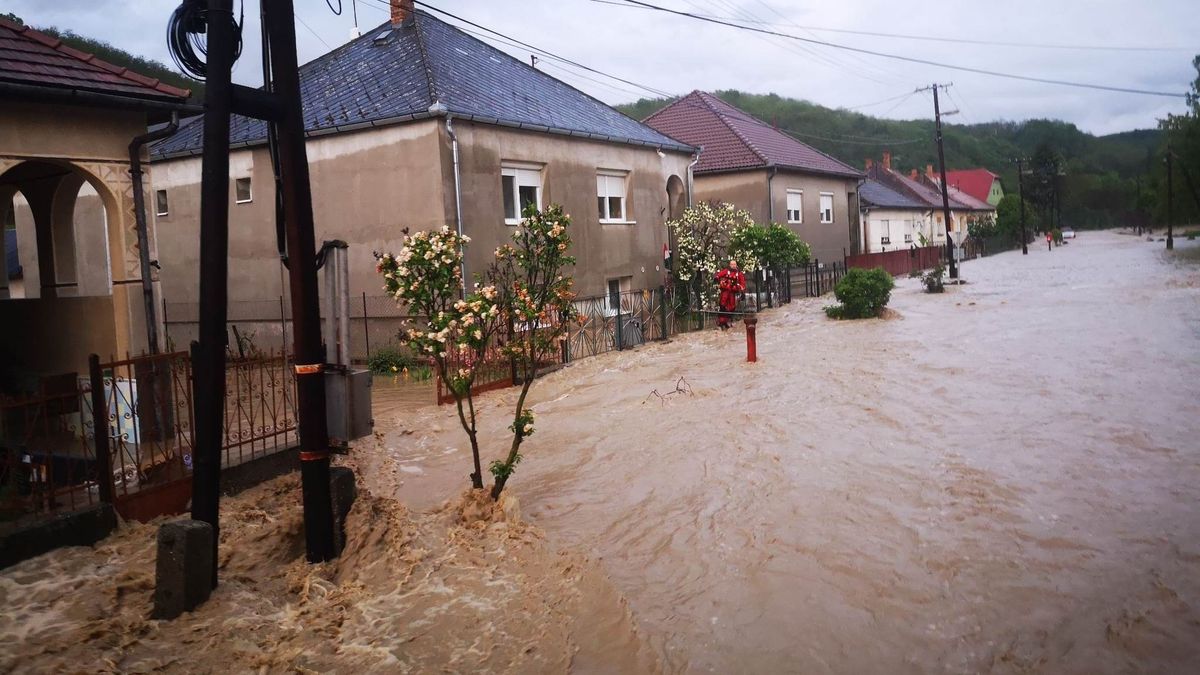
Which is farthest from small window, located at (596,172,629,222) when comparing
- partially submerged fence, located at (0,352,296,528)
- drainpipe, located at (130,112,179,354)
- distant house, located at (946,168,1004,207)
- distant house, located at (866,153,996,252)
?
distant house, located at (946,168,1004,207)

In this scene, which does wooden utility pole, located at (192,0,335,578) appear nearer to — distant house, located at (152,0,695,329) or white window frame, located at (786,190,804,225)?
distant house, located at (152,0,695,329)

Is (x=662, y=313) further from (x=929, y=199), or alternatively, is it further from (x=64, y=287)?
(x=929, y=199)

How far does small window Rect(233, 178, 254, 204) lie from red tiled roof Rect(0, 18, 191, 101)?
9.85 m

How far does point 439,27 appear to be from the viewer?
21438 millimetres

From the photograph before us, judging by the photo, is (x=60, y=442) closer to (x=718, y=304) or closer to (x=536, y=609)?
(x=536, y=609)

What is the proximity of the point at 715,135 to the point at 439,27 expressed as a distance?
48.7ft

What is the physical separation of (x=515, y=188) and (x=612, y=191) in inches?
154

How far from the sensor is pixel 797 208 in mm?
34156

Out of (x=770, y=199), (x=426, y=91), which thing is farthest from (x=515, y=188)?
(x=770, y=199)

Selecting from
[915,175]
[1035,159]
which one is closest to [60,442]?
[915,175]

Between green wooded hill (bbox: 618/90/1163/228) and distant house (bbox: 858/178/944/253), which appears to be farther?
green wooded hill (bbox: 618/90/1163/228)

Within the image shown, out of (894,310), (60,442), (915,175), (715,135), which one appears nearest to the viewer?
(60,442)

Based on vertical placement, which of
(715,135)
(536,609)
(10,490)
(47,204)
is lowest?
(536,609)

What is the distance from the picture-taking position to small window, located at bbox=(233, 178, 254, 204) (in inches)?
757
